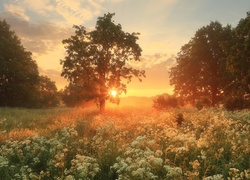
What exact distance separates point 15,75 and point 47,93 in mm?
12196

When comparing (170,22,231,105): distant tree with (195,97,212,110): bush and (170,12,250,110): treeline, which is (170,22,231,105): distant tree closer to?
(170,12,250,110): treeline

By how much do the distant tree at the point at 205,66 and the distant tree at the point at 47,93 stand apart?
73.0 ft

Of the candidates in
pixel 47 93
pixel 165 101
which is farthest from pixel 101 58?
pixel 47 93

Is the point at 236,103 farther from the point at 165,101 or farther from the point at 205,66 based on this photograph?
the point at 205,66

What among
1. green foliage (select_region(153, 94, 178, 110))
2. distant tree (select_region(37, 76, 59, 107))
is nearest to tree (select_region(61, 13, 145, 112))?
green foliage (select_region(153, 94, 178, 110))

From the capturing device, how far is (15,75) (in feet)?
129

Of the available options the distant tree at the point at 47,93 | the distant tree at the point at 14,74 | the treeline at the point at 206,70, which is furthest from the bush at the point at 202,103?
the distant tree at the point at 47,93

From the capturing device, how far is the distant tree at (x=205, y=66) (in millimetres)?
38031

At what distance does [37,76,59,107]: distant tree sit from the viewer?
46.2 meters

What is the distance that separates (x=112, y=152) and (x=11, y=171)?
8.96 feet

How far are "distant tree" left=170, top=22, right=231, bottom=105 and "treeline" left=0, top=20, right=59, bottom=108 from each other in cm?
2190

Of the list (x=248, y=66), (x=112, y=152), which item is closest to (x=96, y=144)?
(x=112, y=152)

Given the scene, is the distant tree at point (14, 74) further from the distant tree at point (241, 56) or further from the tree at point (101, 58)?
the distant tree at point (241, 56)

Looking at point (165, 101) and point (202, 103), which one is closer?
point (202, 103)
